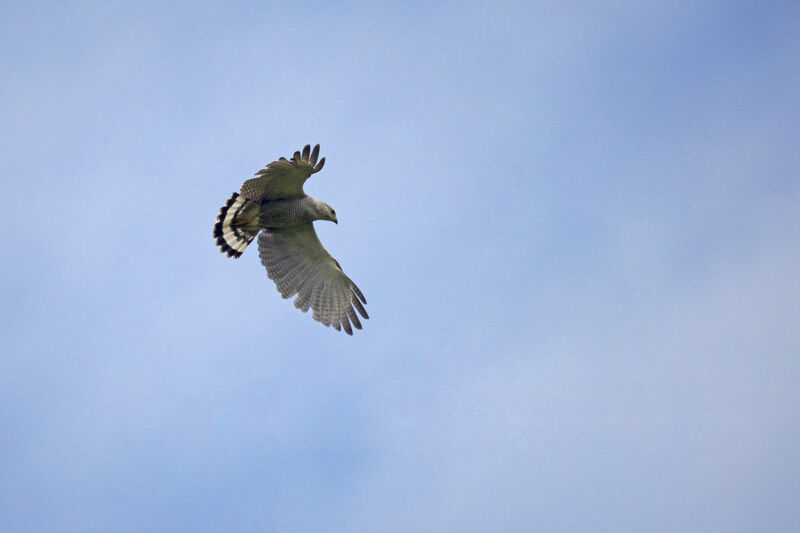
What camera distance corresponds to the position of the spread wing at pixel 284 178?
576 inches

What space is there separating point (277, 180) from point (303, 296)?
3002mm

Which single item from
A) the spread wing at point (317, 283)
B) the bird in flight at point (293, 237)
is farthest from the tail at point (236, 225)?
the spread wing at point (317, 283)

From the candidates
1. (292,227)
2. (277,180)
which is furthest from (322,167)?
(292,227)

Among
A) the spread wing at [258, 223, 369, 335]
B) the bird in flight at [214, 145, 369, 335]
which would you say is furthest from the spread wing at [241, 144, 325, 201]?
the spread wing at [258, 223, 369, 335]

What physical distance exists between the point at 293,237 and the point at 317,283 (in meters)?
1.16

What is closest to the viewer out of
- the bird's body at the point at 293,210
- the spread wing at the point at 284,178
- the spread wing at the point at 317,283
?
the spread wing at the point at 284,178

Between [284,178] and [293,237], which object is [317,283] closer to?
[293,237]

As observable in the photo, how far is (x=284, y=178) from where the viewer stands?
1512cm

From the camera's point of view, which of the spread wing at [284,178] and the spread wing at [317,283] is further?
the spread wing at [317,283]

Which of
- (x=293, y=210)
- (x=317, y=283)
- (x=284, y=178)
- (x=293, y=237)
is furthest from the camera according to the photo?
(x=317, y=283)

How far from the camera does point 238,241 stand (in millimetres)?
16328

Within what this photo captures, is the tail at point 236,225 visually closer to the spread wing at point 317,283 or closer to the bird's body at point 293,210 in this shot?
the bird's body at point 293,210

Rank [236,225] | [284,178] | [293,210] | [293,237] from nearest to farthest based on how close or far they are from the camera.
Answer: [284,178], [293,210], [236,225], [293,237]

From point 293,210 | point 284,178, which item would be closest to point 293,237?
point 293,210
